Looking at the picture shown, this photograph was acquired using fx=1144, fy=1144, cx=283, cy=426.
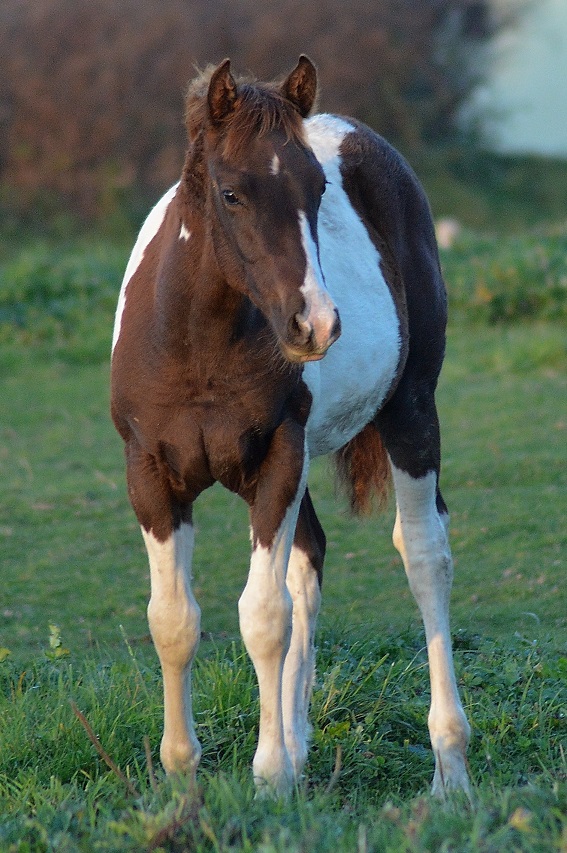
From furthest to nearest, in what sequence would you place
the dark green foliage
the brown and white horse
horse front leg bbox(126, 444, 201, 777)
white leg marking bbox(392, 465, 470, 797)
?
the dark green foliage, white leg marking bbox(392, 465, 470, 797), horse front leg bbox(126, 444, 201, 777), the brown and white horse

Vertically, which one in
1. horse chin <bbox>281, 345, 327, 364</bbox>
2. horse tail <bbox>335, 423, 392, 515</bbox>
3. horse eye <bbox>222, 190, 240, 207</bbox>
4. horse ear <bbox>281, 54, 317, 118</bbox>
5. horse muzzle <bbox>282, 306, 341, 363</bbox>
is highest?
horse ear <bbox>281, 54, 317, 118</bbox>

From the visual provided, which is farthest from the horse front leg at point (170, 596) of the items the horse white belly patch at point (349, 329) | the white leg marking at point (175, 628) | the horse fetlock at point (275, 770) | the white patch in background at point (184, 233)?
the white patch in background at point (184, 233)

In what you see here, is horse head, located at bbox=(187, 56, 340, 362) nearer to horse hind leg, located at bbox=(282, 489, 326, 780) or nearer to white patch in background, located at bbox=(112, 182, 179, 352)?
white patch in background, located at bbox=(112, 182, 179, 352)

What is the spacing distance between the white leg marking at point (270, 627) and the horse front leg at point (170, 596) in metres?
0.22

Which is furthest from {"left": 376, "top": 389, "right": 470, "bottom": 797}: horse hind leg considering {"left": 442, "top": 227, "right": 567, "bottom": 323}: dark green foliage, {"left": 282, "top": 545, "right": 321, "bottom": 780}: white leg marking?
{"left": 442, "top": 227, "right": 567, "bottom": 323}: dark green foliage

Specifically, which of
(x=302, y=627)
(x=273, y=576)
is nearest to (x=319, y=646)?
(x=302, y=627)

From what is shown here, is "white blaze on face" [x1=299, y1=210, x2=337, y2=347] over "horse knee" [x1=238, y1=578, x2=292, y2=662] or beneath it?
over

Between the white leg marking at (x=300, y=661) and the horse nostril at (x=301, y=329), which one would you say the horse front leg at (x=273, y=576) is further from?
the horse nostril at (x=301, y=329)

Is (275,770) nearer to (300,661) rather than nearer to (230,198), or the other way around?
(300,661)

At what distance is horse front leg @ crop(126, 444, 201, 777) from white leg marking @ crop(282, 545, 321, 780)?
0.37 metres

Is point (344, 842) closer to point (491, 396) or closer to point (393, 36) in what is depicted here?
point (491, 396)

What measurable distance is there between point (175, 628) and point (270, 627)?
32cm

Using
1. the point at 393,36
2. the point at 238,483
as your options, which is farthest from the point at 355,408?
the point at 393,36

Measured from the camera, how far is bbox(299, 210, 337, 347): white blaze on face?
280 cm
